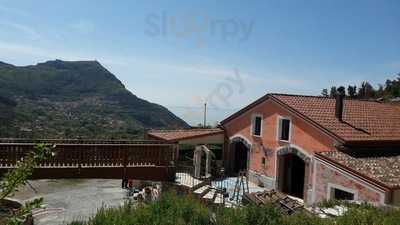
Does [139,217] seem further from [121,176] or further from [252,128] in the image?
[252,128]

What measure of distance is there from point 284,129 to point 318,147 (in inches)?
103

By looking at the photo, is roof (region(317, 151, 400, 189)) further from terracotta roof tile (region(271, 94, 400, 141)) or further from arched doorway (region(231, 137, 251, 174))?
arched doorway (region(231, 137, 251, 174))

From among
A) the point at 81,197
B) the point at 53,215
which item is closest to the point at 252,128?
the point at 81,197

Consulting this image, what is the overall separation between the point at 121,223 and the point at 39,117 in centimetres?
4423

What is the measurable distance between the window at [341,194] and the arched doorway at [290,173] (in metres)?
4.43

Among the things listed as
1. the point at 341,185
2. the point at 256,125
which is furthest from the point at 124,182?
the point at 256,125

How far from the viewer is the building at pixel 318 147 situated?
51.5 feet

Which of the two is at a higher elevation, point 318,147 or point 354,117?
point 354,117

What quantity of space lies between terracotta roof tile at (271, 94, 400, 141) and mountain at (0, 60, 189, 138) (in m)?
28.6

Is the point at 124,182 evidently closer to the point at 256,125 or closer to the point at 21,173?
the point at 256,125

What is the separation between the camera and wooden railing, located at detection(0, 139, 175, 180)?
13.6m

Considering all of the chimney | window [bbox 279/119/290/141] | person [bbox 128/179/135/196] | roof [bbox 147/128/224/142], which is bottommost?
person [bbox 128/179/135/196]

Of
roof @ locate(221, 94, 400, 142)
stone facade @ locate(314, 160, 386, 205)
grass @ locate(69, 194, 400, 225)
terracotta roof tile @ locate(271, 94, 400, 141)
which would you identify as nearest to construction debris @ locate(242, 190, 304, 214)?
stone facade @ locate(314, 160, 386, 205)

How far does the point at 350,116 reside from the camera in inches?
861
